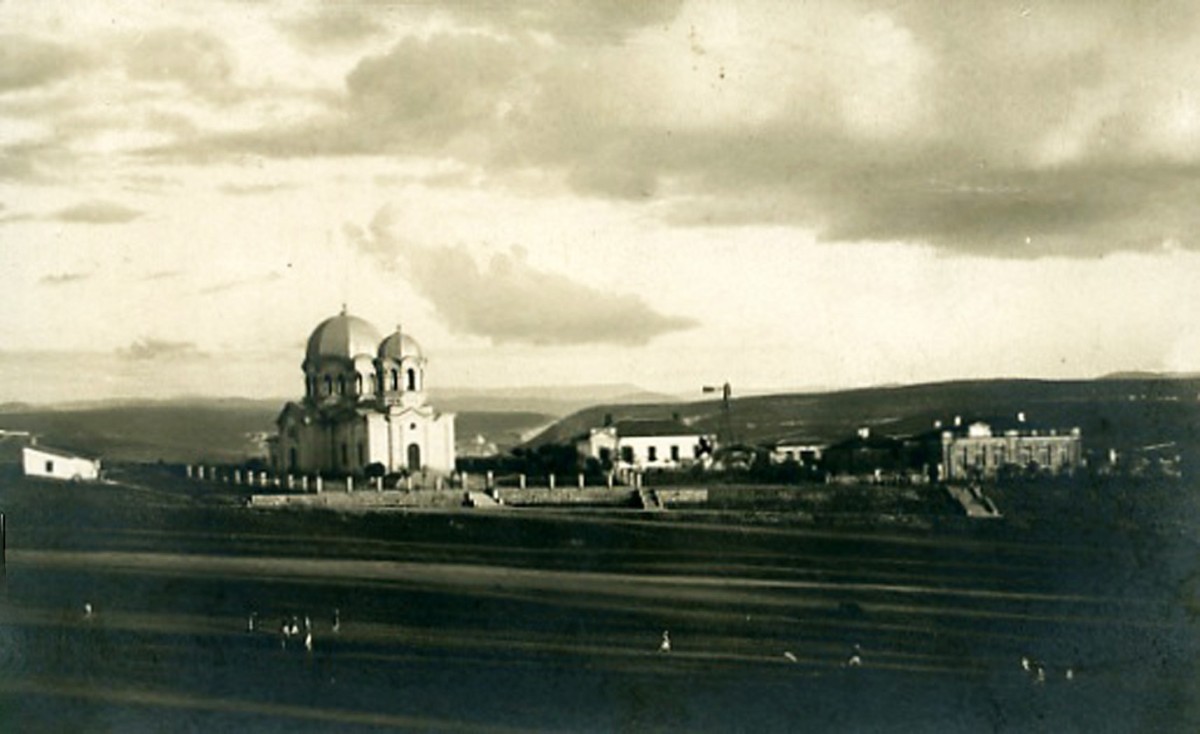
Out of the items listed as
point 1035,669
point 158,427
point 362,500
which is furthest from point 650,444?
point 158,427

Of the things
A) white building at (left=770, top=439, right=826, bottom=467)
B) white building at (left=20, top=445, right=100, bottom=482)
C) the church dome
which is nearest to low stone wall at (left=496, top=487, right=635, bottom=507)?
white building at (left=770, top=439, right=826, bottom=467)

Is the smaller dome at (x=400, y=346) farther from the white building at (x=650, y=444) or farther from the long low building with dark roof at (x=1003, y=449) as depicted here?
the long low building with dark roof at (x=1003, y=449)

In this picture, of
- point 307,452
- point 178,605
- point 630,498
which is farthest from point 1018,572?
point 178,605

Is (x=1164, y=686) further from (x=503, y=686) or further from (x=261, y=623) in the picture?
(x=261, y=623)

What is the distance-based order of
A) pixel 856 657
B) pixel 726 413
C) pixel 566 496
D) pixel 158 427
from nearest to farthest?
pixel 856 657 → pixel 726 413 → pixel 566 496 → pixel 158 427

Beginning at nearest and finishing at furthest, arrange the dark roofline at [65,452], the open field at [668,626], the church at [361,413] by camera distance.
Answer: the open field at [668,626], the church at [361,413], the dark roofline at [65,452]

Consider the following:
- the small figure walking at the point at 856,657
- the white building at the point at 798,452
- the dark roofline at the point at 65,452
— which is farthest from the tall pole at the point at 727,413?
the dark roofline at the point at 65,452

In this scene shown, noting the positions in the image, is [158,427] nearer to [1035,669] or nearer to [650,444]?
[650,444]
